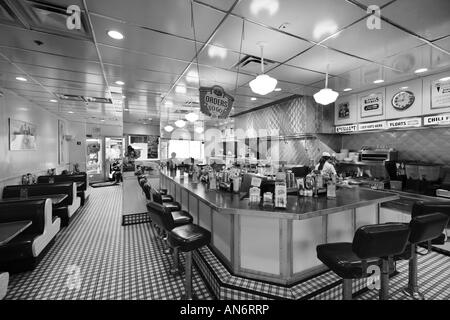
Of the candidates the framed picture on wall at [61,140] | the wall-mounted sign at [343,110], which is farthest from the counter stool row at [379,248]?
the framed picture on wall at [61,140]

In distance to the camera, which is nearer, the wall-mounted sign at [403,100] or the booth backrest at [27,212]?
the booth backrest at [27,212]

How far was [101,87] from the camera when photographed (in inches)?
173

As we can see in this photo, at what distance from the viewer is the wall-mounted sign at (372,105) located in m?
4.43

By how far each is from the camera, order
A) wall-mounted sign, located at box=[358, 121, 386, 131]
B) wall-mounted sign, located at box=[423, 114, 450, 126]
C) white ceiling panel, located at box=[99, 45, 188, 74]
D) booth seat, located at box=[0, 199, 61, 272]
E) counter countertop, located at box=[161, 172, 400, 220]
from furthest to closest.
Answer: wall-mounted sign, located at box=[358, 121, 386, 131] → wall-mounted sign, located at box=[423, 114, 450, 126] → white ceiling panel, located at box=[99, 45, 188, 74] → booth seat, located at box=[0, 199, 61, 272] → counter countertop, located at box=[161, 172, 400, 220]

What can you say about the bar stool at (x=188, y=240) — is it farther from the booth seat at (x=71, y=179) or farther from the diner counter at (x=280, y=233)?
the booth seat at (x=71, y=179)

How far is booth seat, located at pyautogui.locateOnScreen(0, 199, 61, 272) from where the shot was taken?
102 inches

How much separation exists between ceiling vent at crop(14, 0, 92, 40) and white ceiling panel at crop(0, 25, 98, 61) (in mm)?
151

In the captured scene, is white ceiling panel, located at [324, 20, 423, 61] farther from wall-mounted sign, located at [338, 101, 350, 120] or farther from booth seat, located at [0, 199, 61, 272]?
booth seat, located at [0, 199, 61, 272]

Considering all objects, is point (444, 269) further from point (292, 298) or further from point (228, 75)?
point (228, 75)

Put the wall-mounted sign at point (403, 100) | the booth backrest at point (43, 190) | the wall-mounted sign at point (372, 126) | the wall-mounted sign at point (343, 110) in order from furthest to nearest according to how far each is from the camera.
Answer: the wall-mounted sign at point (343, 110) < the wall-mounted sign at point (372, 126) < the booth backrest at point (43, 190) < the wall-mounted sign at point (403, 100)

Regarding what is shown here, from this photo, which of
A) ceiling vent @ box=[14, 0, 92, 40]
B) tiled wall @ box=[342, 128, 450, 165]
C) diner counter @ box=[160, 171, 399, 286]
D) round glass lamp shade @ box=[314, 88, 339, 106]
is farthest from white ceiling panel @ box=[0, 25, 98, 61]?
→ tiled wall @ box=[342, 128, 450, 165]

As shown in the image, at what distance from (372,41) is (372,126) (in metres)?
2.47

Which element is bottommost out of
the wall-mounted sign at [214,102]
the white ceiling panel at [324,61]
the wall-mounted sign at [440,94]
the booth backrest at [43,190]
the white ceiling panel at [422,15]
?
the booth backrest at [43,190]

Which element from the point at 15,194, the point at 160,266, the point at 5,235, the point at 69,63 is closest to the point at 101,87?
the point at 69,63
